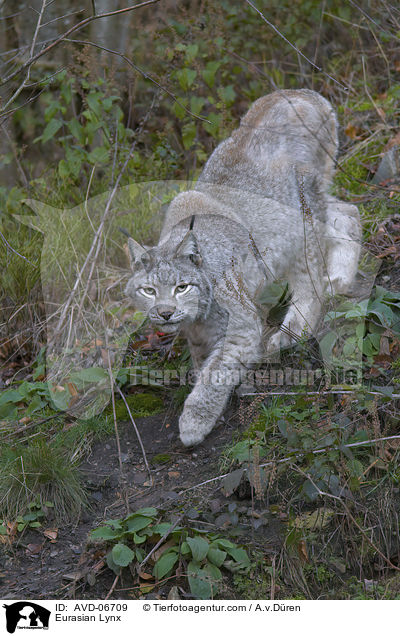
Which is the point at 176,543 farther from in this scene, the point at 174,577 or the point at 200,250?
the point at 200,250

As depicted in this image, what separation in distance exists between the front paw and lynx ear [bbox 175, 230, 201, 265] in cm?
88

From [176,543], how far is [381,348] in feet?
5.29

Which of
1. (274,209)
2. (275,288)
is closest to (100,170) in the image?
(274,209)

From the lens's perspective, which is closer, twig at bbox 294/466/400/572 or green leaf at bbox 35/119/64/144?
twig at bbox 294/466/400/572

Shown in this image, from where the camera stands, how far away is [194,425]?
3.82 meters

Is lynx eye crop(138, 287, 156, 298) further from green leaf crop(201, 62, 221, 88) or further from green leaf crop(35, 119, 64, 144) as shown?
green leaf crop(201, 62, 221, 88)

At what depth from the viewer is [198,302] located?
3.97m

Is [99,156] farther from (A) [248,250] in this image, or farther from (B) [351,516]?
(B) [351,516]

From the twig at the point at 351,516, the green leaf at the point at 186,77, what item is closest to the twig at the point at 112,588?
the twig at the point at 351,516

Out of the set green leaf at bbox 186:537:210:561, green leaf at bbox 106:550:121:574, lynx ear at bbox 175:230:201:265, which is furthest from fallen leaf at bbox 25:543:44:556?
lynx ear at bbox 175:230:201:265

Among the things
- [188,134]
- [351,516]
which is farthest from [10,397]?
[188,134]

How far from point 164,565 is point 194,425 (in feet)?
3.32
